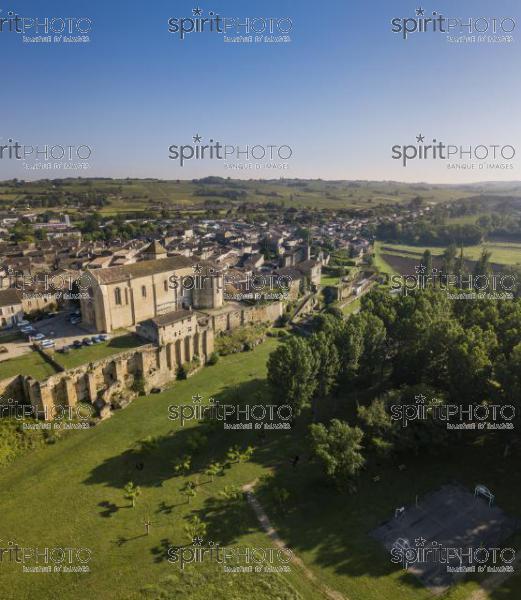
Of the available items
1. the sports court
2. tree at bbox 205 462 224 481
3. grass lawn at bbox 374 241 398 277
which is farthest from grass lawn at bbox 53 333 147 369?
grass lawn at bbox 374 241 398 277

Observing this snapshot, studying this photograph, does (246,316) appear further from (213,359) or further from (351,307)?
(351,307)

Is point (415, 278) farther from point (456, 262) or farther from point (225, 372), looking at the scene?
point (225, 372)

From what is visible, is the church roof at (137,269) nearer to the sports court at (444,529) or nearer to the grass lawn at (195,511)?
the grass lawn at (195,511)

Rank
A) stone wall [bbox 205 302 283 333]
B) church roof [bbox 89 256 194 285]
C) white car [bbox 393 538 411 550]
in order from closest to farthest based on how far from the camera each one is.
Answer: white car [bbox 393 538 411 550] → church roof [bbox 89 256 194 285] → stone wall [bbox 205 302 283 333]

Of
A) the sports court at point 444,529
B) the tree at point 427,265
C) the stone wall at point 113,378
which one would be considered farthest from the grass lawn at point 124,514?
the tree at point 427,265

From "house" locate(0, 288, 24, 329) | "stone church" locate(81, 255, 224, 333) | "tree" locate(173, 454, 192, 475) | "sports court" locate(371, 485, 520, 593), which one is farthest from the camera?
"house" locate(0, 288, 24, 329)

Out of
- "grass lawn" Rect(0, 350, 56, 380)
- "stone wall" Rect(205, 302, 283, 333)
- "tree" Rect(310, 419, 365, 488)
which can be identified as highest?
"stone wall" Rect(205, 302, 283, 333)

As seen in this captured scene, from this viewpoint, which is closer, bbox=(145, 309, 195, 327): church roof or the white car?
the white car

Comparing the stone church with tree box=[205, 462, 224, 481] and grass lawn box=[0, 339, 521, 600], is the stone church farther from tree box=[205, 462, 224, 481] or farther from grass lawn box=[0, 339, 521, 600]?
tree box=[205, 462, 224, 481]
